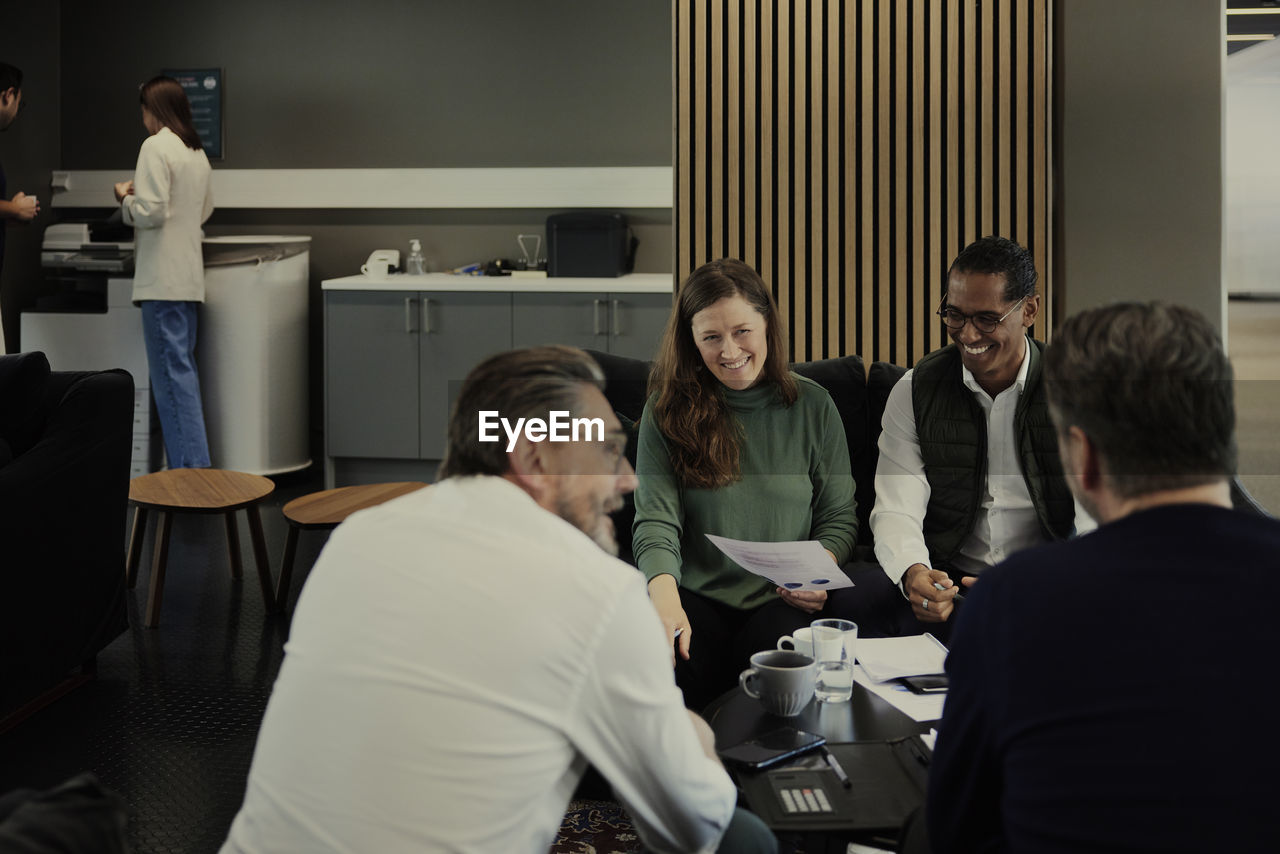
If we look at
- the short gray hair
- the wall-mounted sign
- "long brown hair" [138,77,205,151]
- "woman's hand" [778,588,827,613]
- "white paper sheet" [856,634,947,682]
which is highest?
the wall-mounted sign

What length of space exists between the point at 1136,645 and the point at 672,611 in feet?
4.45

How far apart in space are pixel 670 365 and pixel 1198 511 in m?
1.67

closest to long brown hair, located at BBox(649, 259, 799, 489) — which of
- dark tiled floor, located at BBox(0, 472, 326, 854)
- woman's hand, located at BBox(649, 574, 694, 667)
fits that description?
woman's hand, located at BBox(649, 574, 694, 667)

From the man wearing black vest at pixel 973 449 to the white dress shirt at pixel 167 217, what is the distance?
397 centimetres

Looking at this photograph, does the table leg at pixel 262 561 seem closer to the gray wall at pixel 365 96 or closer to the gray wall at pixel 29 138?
the gray wall at pixel 365 96

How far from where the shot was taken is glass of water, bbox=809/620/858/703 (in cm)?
190

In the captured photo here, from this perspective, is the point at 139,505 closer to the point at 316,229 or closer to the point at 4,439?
the point at 4,439

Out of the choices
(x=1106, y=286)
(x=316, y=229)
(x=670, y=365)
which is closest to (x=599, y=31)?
(x=316, y=229)

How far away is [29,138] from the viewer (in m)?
6.25

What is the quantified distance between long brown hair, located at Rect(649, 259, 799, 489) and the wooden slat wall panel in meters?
1.47

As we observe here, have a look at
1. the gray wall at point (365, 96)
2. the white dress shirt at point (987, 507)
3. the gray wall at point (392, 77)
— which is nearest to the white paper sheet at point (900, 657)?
the white dress shirt at point (987, 507)

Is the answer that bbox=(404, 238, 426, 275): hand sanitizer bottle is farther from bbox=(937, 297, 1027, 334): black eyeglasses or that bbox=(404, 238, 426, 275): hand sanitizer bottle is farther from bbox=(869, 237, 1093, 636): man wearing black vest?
bbox=(937, 297, 1027, 334): black eyeglasses

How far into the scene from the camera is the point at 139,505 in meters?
3.84

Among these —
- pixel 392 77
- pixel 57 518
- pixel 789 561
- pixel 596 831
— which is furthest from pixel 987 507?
pixel 392 77
